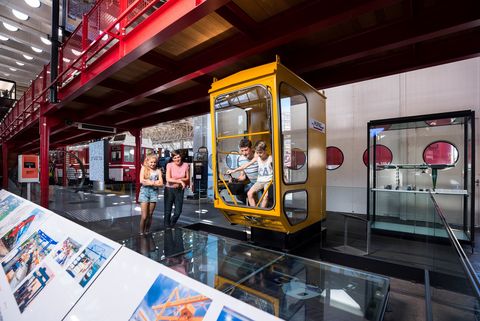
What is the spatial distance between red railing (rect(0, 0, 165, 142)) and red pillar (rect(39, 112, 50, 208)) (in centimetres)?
66

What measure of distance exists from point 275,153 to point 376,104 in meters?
5.06

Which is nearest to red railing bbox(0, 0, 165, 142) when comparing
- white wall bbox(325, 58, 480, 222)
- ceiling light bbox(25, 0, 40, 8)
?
ceiling light bbox(25, 0, 40, 8)

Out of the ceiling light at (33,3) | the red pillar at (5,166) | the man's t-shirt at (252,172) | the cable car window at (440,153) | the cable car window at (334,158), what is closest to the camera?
the man's t-shirt at (252,172)

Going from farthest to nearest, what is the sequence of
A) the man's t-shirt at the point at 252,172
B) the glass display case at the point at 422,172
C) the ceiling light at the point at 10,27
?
the ceiling light at the point at 10,27
the glass display case at the point at 422,172
the man's t-shirt at the point at 252,172

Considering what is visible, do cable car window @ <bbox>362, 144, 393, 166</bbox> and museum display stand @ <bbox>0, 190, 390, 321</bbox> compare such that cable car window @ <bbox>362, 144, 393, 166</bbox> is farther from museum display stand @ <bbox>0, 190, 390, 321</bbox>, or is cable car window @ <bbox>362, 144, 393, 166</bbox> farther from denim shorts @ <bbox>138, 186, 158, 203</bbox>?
denim shorts @ <bbox>138, 186, 158, 203</bbox>

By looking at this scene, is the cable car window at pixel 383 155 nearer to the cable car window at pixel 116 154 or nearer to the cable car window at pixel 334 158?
the cable car window at pixel 334 158

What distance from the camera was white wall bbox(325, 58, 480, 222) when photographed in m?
5.53

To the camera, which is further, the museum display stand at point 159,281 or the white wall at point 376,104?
the white wall at point 376,104

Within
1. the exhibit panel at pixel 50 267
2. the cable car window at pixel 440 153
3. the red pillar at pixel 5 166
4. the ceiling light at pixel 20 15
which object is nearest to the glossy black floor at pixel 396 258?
the cable car window at pixel 440 153

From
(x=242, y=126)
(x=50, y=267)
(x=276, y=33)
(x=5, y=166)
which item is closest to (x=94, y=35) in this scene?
(x=242, y=126)

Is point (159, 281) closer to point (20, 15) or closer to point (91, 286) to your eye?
point (91, 286)

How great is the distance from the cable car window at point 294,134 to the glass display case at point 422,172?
6.36 feet

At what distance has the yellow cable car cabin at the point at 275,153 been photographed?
10.4 feet

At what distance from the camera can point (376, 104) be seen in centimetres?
672
